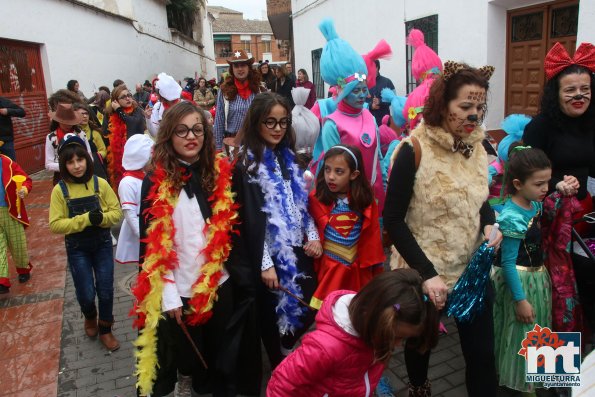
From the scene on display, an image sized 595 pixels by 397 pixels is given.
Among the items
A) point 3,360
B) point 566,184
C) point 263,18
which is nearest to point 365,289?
point 566,184

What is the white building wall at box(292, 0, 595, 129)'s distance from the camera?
6961 mm

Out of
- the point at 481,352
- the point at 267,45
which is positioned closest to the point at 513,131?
the point at 481,352

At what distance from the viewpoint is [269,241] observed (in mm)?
2900

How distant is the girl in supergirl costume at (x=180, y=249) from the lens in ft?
8.32

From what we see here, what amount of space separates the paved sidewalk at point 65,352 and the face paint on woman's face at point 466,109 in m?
1.74

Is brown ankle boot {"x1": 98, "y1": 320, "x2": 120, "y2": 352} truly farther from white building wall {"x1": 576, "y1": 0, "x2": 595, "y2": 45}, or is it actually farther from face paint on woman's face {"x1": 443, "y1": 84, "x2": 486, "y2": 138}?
white building wall {"x1": 576, "y1": 0, "x2": 595, "y2": 45}

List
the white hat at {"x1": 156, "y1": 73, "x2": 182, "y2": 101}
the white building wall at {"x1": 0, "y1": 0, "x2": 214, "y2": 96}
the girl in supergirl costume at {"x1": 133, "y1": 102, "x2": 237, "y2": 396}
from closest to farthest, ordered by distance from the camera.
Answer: the girl in supergirl costume at {"x1": 133, "y1": 102, "x2": 237, "y2": 396} → the white hat at {"x1": 156, "y1": 73, "x2": 182, "y2": 101} → the white building wall at {"x1": 0, "y1": 0, "x2": 214, "y2": 96}

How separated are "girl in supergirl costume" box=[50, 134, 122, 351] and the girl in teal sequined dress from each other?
2881 mm

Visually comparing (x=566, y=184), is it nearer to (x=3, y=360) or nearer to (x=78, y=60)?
(x=3, y=360)

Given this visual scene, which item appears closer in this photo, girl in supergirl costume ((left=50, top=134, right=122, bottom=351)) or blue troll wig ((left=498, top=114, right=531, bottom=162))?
girl in supergirl costume ((left=50, top=134, right=122, bottom=351))

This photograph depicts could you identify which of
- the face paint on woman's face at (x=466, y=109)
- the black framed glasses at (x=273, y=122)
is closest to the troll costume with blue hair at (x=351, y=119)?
the black framed glasses at (x=273, y=122)

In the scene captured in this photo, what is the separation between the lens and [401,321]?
1.82m

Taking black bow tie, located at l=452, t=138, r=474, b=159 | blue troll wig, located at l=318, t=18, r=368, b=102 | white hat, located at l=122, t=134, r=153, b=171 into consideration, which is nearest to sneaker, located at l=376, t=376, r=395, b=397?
black bow tie, located at l=452, t=138, r=474, b=159

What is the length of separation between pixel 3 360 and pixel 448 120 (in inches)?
150
